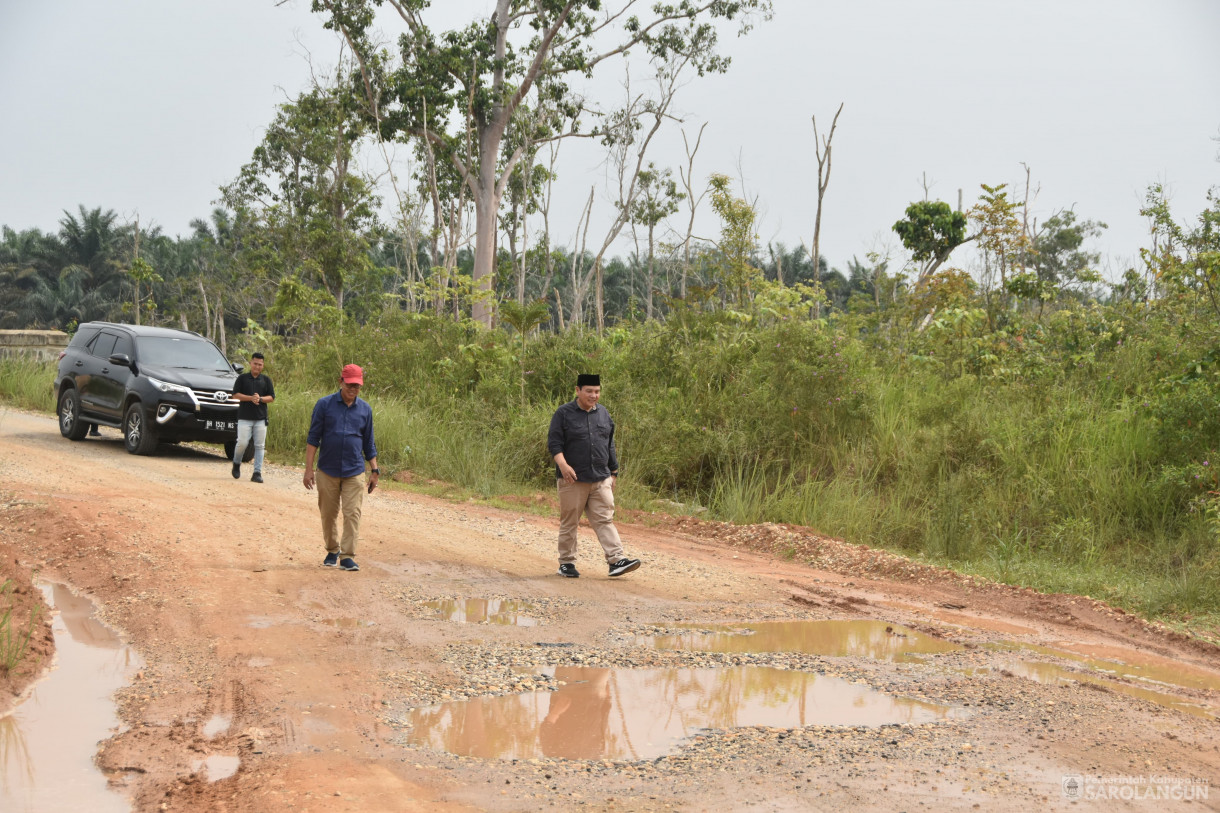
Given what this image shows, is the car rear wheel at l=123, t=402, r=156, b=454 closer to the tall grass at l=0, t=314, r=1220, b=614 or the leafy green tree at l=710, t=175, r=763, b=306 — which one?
the tall grass at l=0, t=314, r=1220, b=614

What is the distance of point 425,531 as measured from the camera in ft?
35.7

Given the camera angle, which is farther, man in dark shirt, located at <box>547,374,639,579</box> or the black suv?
the black suv

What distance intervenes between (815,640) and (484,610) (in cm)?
250

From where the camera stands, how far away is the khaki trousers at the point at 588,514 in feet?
29.8

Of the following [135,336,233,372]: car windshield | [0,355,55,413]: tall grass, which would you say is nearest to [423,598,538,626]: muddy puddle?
[135,336,233,372]: car windshield

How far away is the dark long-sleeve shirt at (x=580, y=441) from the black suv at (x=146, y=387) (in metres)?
7.64

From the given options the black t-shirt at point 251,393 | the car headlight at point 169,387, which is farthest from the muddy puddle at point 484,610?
the car headlight at point 169,387

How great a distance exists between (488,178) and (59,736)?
25.6 m

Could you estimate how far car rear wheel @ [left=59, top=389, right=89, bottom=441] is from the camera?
1634 cm

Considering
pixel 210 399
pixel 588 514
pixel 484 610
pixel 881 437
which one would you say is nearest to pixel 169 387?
Result: pixel 210 399

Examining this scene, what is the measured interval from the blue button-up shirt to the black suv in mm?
6673

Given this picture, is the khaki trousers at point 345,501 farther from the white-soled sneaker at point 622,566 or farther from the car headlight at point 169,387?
the car headlight at point 169,387

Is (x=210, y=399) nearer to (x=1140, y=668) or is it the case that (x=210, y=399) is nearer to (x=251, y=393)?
(x=251, y=393)

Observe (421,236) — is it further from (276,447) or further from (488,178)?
(276,447)
